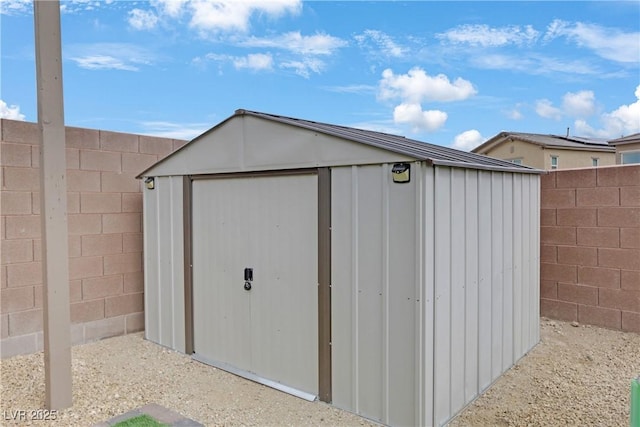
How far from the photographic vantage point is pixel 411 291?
2.87m

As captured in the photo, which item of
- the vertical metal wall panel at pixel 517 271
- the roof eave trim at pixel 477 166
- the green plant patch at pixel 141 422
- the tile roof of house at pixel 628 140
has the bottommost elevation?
the green plant patch at pixel 141 422

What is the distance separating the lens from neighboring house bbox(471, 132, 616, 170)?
17.0m

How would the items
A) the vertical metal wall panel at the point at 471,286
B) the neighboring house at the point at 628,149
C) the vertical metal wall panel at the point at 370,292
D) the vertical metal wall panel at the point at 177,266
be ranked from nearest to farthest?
the vertical metal wall panel at the point at 370,292, the vertical metal wall panel at the point at 471,286, the vertical metal wall panel at the point at 177,266, the neighboring house at the point at 628,149

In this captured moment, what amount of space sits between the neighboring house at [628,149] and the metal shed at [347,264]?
11703mm

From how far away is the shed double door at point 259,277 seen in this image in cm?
348

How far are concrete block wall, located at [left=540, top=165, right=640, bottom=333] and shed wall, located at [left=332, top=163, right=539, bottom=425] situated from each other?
231cm

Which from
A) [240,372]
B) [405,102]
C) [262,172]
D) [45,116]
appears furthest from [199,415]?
[405,102]

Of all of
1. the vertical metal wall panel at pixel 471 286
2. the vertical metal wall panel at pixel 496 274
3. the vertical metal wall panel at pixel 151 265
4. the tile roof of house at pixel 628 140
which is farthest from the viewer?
the tile roof of house at pixel 628 140

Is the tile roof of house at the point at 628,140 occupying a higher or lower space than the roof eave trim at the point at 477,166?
higher

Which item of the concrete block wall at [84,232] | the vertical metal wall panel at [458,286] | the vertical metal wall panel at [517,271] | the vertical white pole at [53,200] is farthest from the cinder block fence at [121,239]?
the vertical metal wall panel at [458,286]

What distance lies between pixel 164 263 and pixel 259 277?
1.50 metres

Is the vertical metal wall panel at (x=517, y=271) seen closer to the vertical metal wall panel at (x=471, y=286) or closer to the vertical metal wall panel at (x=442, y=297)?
the vertical metal wall panel at (x=471, y=286)

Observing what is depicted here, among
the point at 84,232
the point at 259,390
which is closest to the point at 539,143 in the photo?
the point at 259,390

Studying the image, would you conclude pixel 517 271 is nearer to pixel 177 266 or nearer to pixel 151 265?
pixel 177 266
